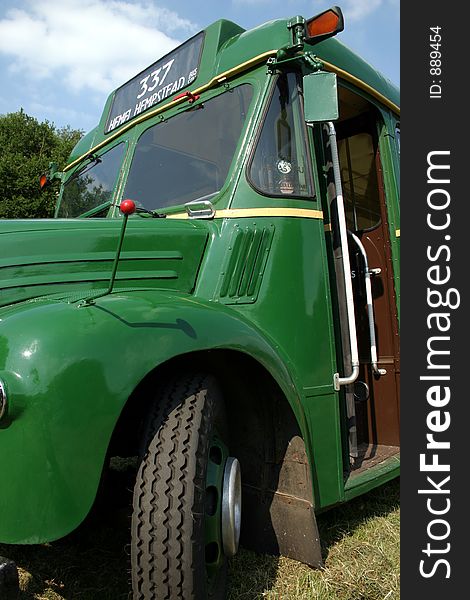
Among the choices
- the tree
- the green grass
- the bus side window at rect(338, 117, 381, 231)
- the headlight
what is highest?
the tree

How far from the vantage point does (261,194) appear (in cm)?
271

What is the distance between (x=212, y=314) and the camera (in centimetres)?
215

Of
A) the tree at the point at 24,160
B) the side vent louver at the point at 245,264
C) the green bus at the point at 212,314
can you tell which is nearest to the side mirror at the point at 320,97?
the green bus at the point at 212,314

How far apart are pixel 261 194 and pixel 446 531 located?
1699 mm

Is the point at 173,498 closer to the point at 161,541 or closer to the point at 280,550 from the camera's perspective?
the point at 161,541

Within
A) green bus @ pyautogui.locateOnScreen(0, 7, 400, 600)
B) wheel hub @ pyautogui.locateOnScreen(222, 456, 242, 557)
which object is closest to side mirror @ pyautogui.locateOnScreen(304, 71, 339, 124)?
green bus @ pyautogui.locateOnScreen(0, 7, 400, 600)

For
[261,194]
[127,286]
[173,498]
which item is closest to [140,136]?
[261,194]

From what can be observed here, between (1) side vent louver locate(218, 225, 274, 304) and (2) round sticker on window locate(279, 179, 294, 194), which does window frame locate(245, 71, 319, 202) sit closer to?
(2) round sticker on window locate(279, 179, 294, 194)

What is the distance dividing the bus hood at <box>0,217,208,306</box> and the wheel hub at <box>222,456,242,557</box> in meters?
0.85

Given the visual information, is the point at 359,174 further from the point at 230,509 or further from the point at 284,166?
the point at 230,509

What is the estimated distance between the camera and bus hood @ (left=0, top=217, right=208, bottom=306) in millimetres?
2246

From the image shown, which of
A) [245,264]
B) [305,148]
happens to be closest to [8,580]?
[245,264]

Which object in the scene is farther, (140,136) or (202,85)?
(140,136)

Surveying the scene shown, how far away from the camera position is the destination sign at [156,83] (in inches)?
127
